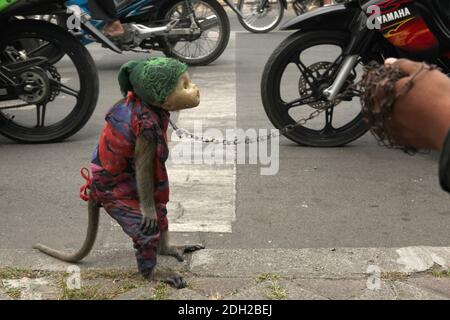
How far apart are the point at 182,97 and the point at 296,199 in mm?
1600

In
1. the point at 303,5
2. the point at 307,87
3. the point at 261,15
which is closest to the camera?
the point at 307,87

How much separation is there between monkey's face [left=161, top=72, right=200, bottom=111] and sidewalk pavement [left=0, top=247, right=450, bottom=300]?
821mm

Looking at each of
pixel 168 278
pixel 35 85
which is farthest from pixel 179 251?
pixel 35 85

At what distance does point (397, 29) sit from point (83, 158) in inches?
94.9

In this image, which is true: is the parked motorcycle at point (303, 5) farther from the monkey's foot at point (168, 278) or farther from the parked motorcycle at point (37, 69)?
the monkey's foot at point (168, 278)

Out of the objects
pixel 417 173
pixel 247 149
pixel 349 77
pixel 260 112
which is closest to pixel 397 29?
pixel 349 77

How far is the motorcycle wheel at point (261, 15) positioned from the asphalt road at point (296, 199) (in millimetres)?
6305

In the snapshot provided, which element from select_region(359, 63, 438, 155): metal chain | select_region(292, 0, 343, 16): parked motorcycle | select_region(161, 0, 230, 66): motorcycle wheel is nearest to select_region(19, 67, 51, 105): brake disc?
select_region(161, 0, 230, 66): motorcycle wheel

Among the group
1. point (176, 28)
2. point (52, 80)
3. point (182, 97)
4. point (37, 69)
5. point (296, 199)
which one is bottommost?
point (176, 28)

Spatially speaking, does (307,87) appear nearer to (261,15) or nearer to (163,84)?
(163,84)

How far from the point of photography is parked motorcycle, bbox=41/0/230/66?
8.22 metres

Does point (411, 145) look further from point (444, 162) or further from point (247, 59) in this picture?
point (247, 59)

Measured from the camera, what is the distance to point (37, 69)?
5.45 metres

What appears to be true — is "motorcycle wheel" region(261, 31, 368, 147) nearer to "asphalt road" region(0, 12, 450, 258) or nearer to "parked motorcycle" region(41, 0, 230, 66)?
"asphalt road" region(0, 12, 450, 258)
